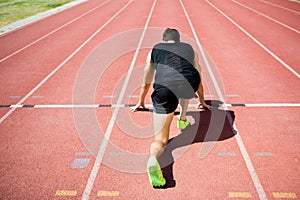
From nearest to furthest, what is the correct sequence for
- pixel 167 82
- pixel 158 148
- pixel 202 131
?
pixel 167 82 < pixel 158 148 < pixel 202 131

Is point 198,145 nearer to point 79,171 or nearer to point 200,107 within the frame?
point 200,107

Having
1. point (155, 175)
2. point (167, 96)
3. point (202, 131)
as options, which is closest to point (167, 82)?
point (167, 96)

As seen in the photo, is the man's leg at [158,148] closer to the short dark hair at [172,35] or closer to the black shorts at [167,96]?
the black shorts at [167,96]

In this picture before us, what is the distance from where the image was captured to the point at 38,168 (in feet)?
12.5

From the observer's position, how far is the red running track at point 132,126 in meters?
3.44

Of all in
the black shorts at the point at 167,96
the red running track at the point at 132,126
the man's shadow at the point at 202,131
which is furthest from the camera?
the man's shadow at the point at 202,131

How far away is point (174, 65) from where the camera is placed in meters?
3.30

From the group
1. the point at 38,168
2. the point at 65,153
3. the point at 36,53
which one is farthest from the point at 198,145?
the point at 36,53

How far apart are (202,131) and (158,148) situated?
4.52 feet

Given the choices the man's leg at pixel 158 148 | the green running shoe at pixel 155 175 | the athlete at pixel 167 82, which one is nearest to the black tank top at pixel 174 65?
the athlete at pixel 167 82

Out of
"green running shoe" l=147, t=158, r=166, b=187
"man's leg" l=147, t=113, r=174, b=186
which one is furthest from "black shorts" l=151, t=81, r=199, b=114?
"green running shoe" l=147, t=158, r=166, b=187

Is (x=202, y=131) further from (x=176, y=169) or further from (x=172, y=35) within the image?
(x=172, y=35)

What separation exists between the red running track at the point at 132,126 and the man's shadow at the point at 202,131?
2cm

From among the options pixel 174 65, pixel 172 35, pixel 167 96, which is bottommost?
pixel 167 96
